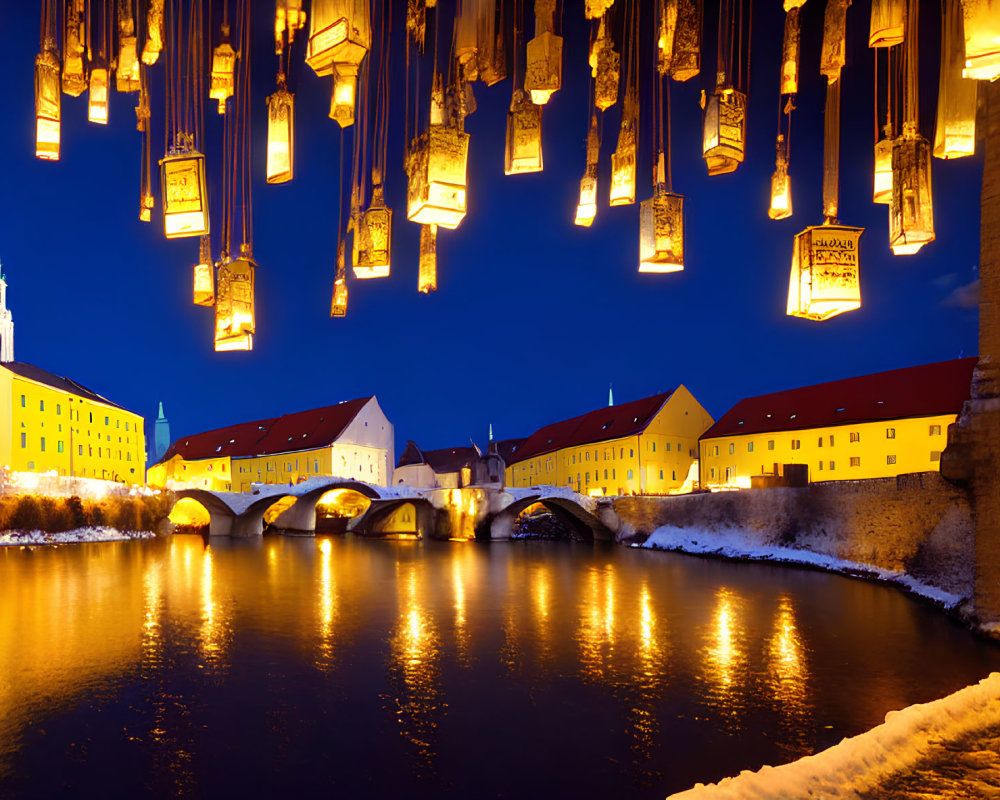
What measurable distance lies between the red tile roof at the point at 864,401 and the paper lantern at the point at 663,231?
42.5 metres

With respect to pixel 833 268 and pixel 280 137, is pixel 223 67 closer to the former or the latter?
pixel 280 137

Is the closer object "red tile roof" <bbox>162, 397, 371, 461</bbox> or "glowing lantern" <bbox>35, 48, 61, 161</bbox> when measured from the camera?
"glowing lantern" <bbox>35, 48, 61, 161</bbox>

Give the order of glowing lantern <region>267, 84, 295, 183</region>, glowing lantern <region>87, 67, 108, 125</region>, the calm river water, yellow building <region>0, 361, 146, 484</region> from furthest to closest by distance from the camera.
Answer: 1. yellow building <region>0, 361, 146, 484</region>
2. glowing lantern <region>87, 67, 108, 125</region>
3. the calm river water
4. glowing lantern <region>267, 84, 295, 183</region>

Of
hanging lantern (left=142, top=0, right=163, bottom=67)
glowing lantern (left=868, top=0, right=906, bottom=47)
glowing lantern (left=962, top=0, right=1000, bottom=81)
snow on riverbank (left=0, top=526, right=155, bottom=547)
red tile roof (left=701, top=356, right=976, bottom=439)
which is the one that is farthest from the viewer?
snow on riverbank (left=0, top=526, right=155, bottom=547)

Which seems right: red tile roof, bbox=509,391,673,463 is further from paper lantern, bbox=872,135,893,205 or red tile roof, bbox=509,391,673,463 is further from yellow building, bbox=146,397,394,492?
paper lantern, bbox=872,135,893,205

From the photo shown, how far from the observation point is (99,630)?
1916cm

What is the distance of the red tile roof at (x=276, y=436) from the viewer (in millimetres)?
76375

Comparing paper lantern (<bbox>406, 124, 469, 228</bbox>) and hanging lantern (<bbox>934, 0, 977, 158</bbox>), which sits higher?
hanging lantern (<bbox>934, 0, 977, 158</bbox>)

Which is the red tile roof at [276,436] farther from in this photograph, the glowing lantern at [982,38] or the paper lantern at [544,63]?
the glowing lantern at [982,38]

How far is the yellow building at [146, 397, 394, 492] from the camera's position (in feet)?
244

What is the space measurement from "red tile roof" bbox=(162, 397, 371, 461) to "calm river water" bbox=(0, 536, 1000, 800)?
158ft

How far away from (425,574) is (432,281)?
2603 centimetres

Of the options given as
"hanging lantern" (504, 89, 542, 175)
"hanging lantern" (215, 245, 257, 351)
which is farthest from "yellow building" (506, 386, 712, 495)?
"hanging lantern" (504, 89, 542, 175)

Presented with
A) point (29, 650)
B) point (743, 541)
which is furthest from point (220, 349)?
point (743, 541)
